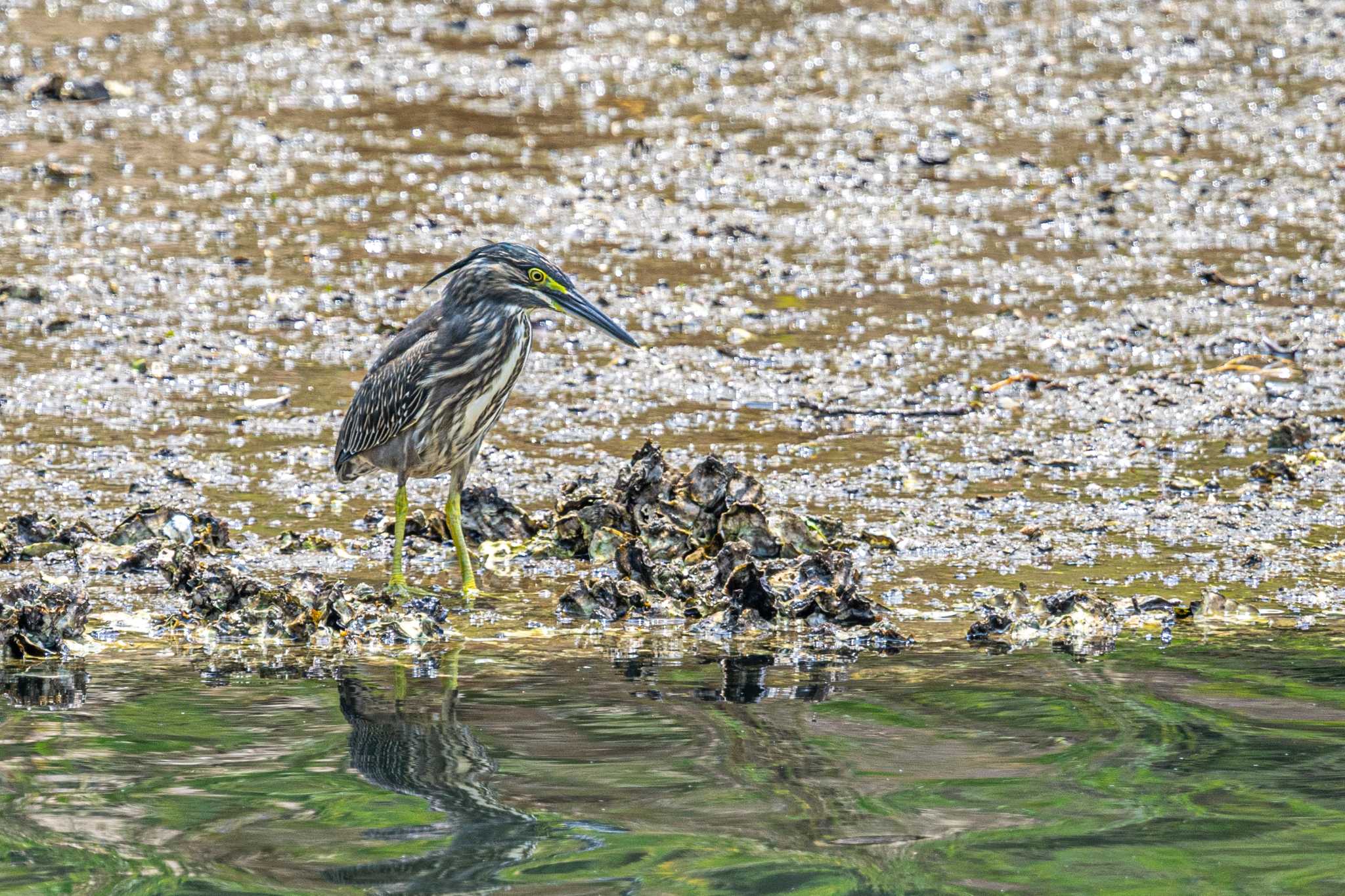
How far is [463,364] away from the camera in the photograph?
680 centimetres

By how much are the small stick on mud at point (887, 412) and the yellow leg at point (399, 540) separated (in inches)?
94.9

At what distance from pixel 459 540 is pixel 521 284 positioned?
100cm

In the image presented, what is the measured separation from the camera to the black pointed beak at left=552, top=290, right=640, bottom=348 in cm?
673

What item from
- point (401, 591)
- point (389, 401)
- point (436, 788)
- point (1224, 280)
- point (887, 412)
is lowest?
point (436, 788)

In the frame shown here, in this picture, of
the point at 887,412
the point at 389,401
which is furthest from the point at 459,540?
the point at 887,412

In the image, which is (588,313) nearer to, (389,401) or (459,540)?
(389,401)

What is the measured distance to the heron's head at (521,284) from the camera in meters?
6.75

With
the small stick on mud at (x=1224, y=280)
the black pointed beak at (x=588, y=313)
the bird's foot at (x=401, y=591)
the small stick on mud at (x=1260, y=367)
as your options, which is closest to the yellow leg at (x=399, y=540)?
the bird's foot at (x=401, y=591)

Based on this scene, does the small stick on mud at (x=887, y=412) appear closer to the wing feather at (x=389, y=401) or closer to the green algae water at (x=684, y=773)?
the wing feather at (x=389, y=401)

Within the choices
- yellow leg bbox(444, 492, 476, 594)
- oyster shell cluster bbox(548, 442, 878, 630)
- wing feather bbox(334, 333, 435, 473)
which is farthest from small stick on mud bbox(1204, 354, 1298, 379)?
wing feather bbox(334, 333, 435, 473)

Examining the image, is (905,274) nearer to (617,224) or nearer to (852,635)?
(617,224)

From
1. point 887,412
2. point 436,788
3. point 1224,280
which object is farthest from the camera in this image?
point 1224,280

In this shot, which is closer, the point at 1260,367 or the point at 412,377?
the point at 412,377

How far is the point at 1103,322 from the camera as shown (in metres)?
9.68
